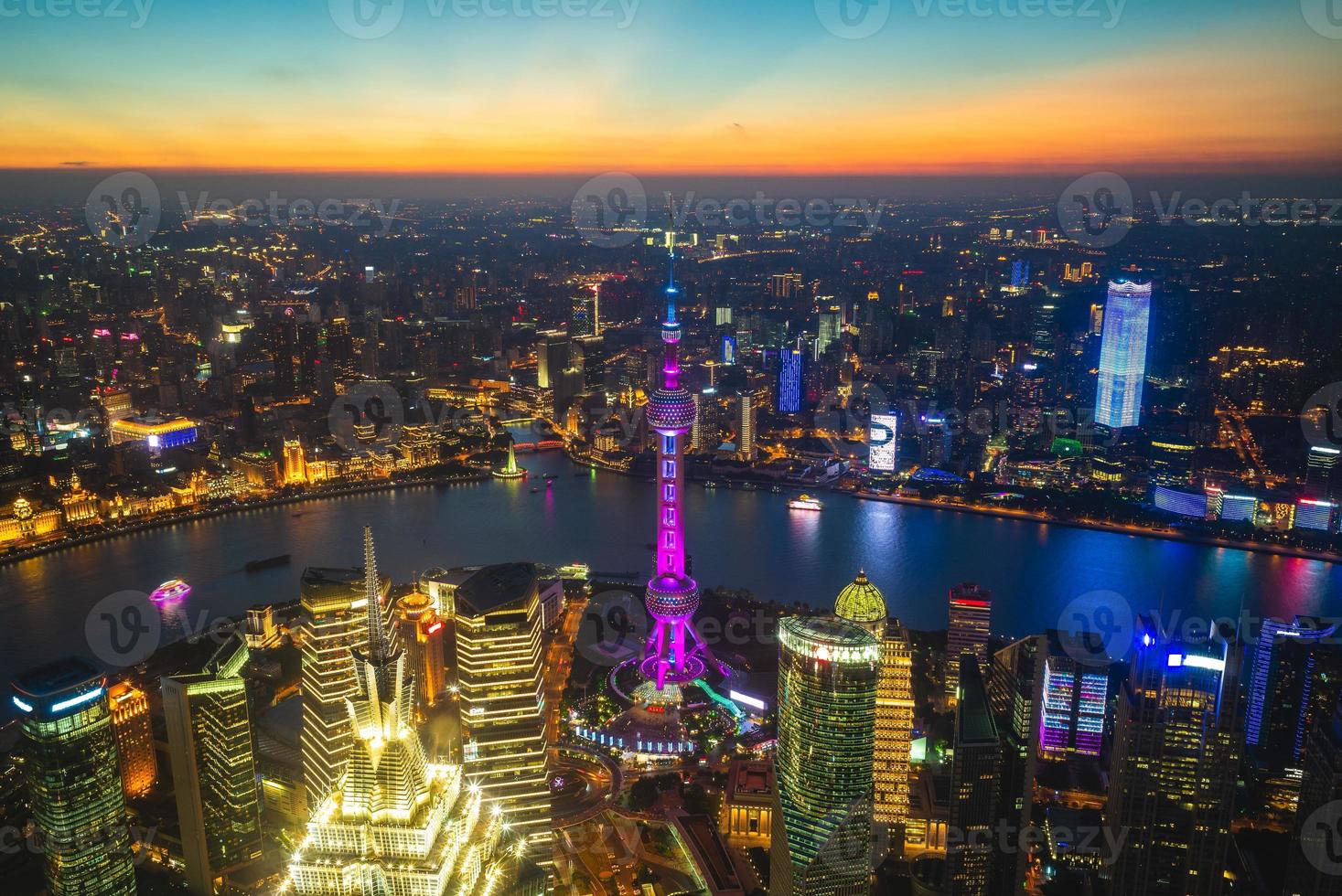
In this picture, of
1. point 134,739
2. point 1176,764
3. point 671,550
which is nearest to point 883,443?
point 671,550

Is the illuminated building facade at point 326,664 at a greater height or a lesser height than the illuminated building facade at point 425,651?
greater

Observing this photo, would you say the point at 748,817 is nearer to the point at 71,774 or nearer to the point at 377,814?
the point at 377,814

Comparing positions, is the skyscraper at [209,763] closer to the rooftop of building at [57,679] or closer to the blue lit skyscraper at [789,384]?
the rooftop of building at [57,679]

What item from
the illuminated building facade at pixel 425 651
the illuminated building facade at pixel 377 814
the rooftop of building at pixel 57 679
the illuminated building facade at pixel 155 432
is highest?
the illuminated building facade at pixel 377 814

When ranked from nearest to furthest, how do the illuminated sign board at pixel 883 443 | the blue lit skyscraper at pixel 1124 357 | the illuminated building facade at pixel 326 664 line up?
the illuminated building facade at pixel 326 664 → the illuminated sign board at pixel 883 443 → the blue lit skyscraper at pixel 1124 357

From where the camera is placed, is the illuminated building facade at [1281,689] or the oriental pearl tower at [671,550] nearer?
the illuminated building facade at [1281,689]

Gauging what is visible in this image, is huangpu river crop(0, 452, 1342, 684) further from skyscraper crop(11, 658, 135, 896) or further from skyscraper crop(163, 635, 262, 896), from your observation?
skyscraper crop(11, 658, 135, 896)

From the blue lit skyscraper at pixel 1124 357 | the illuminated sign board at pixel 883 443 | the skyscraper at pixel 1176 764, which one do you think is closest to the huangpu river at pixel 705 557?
the illuminated sign board at pixel 883 443
